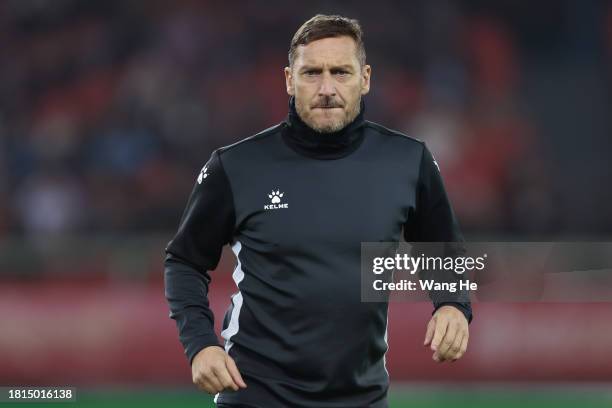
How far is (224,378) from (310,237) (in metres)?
0.52

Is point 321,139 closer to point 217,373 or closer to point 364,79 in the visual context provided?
point 364,79

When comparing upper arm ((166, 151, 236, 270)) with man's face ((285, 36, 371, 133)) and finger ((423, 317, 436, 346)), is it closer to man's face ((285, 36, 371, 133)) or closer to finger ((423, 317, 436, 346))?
man's face ((285, 36, 371, 133))

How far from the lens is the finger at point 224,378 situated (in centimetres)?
343

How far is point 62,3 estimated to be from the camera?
13.8 m

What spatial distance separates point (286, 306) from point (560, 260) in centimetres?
521

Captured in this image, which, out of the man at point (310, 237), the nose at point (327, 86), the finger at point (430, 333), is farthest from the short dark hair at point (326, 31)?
the finger at point (430, 333)

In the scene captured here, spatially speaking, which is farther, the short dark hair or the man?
the short dark hair

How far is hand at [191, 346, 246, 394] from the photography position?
344 centimetres

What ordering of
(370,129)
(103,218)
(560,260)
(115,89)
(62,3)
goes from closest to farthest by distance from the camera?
1. (370,129)
2. (560,260)
3. (103,218)
4. (115,89)
5. (62,3)

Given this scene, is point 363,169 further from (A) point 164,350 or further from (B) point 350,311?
(A) point 164,350

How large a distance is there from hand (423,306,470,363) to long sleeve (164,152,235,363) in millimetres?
695

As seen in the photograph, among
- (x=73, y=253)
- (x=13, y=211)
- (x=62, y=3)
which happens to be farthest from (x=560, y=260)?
(x=62, y=3)

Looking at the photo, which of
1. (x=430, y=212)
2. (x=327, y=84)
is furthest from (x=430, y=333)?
(x=327, y=84)

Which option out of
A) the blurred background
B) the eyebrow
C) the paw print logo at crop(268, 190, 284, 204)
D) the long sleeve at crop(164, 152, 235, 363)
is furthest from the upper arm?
the blurred background
